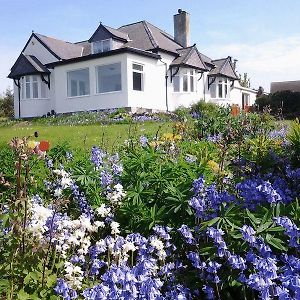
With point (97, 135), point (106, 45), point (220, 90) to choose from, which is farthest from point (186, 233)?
point (220, 90)

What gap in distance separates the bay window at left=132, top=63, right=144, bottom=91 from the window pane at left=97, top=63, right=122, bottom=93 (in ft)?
2.90

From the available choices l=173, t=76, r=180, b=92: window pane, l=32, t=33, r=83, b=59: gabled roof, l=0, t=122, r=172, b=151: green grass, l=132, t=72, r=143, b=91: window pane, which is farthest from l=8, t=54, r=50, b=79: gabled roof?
l=0, t=122, r=172, b=151: green grass

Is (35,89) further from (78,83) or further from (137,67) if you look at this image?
(137,67)

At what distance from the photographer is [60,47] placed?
29.6 metres

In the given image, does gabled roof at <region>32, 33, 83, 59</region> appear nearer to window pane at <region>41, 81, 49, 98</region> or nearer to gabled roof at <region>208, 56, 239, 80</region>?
window pane at <region>41, 81, 49, 98</region>

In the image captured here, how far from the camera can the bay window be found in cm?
2585

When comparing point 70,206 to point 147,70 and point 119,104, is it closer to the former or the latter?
point 119,104

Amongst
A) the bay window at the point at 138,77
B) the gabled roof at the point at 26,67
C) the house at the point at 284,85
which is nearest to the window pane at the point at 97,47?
the bay window at the point at 138,77

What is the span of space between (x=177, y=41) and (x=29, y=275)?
3045 centimetres

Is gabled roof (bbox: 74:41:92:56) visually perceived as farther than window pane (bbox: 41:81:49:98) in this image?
Yes

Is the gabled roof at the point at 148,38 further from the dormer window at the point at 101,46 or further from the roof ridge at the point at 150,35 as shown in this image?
the dormer window at the point at 101,46

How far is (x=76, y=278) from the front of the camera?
2650 mm

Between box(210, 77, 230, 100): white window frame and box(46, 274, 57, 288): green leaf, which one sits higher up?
box(210, 77, 230, 100): white window frame

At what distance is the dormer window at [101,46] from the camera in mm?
26517
